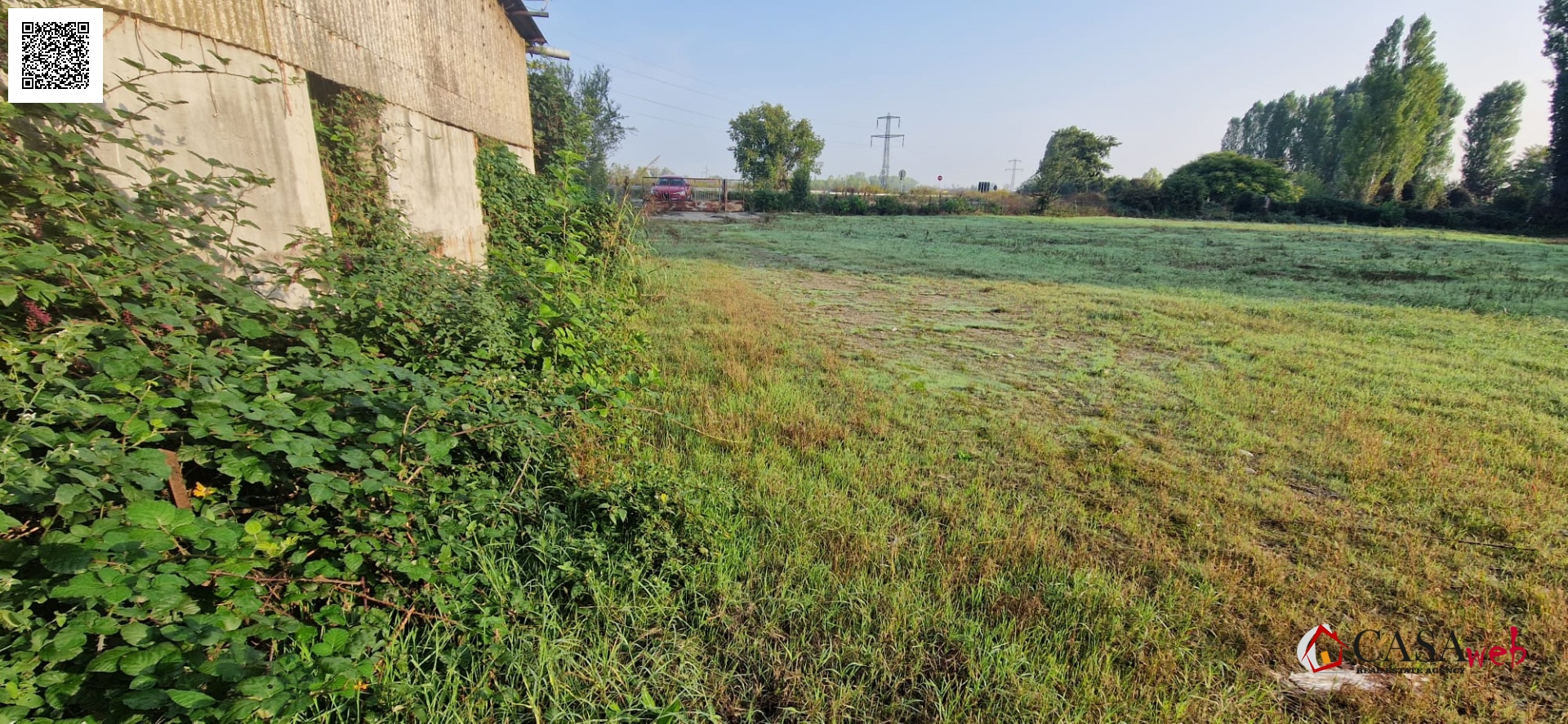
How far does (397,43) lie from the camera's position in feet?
15.2

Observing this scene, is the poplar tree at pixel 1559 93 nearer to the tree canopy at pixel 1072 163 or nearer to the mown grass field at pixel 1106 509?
the tree canopy at pixel 1072 163

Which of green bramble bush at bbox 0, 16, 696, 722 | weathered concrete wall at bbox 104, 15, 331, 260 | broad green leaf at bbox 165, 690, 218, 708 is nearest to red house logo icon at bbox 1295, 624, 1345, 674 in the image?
green bramble bush at bbox 0, 16, 696, 722

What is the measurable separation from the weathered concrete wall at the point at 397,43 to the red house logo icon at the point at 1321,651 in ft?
15.1

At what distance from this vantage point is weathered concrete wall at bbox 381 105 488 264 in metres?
4.53

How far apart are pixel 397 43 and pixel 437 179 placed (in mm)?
1076

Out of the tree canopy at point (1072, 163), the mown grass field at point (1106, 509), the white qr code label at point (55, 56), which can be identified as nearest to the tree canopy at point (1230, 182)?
the tree canopy at point (1072, 163)

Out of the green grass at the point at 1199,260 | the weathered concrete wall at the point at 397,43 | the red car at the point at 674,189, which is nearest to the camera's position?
the weathered concrete wall at the point at 397,43

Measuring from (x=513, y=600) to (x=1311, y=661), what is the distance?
2.37m

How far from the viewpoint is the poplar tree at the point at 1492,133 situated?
124 feet

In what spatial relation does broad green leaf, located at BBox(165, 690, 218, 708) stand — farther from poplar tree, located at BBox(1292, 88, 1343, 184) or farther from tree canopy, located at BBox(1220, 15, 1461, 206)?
poplar tree, located at BBox(1292, 88, 1343, 184)

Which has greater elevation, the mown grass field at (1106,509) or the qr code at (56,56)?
the qr code at (56,56)

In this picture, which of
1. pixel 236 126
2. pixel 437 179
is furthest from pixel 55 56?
pixel 437 179

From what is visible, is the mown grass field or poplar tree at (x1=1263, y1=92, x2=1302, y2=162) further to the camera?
poplar tree at (x1=1263, y1=92, x2=1302, y2=162)

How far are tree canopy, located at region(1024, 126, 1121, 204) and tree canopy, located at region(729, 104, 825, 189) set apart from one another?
44.8 feet
